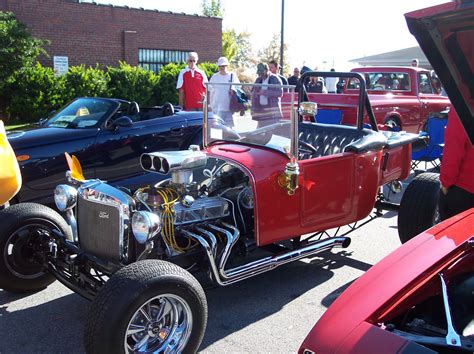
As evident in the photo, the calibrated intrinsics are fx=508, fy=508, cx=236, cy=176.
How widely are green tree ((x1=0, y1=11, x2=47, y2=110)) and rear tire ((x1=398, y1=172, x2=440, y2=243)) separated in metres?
13.2

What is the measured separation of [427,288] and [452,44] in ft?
3.74

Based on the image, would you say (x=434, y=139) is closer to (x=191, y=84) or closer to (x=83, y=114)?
(x=191, y=84)

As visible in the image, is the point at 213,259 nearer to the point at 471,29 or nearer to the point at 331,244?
the point at 331,244

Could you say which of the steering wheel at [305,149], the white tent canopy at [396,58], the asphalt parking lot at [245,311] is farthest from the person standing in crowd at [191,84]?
the white tent canopy at [396,58]

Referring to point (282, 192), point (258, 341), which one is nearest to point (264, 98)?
point (282, 192)

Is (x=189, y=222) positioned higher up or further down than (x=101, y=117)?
further down

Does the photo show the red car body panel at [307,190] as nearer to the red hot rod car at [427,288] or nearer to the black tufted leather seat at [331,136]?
the black tufted leather seat at [331,136]

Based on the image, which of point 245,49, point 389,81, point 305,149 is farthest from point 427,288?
point 245,49

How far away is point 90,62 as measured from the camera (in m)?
20.0

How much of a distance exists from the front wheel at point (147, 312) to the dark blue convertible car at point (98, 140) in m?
3.27

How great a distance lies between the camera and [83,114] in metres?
6.49

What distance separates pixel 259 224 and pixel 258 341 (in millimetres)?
840

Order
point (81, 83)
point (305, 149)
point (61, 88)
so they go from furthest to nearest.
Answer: point (81, 83)
point (61, 88)
point (305, 149)

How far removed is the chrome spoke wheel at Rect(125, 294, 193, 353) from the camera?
2.95m
